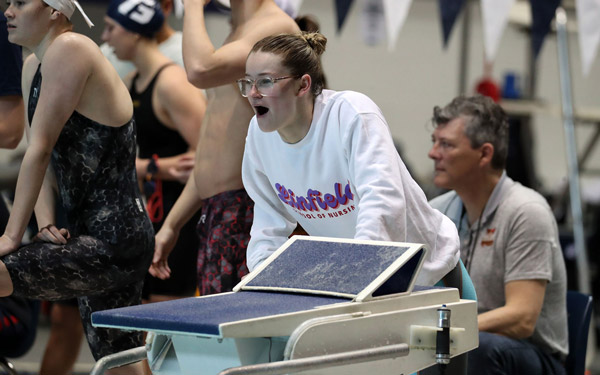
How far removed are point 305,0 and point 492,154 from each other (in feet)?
23.7

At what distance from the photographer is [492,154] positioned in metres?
3.06

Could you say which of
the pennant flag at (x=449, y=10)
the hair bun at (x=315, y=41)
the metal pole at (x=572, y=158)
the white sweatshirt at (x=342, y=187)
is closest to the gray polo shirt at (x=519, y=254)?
the white sweatshirt at (x=342, y=187)

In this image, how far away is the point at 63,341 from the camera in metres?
3.31

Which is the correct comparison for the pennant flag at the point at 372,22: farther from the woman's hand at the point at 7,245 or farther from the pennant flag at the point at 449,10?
the woman's hand at the point at 7,245

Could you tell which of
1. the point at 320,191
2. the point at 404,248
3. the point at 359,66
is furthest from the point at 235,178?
the point at 359,66

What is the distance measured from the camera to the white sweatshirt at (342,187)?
1.92m

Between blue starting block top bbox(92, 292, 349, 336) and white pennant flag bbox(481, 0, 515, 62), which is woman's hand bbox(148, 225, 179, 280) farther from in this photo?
white pennant flag bbox(481, 0, 515, 62)

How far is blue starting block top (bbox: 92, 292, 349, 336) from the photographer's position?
1411 mm

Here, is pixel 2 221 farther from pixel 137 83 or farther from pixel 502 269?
pixel 502 269

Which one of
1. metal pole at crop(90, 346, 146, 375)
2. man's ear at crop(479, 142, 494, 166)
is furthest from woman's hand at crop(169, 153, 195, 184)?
metal pole at crop(90, 346, 146, 375)

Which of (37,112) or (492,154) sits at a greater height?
(37,112)

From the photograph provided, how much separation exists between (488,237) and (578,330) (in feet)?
1.35

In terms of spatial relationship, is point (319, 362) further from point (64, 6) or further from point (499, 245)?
point (499, 245)

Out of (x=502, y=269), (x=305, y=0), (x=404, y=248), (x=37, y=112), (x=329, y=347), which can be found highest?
(x=305, y=0)
